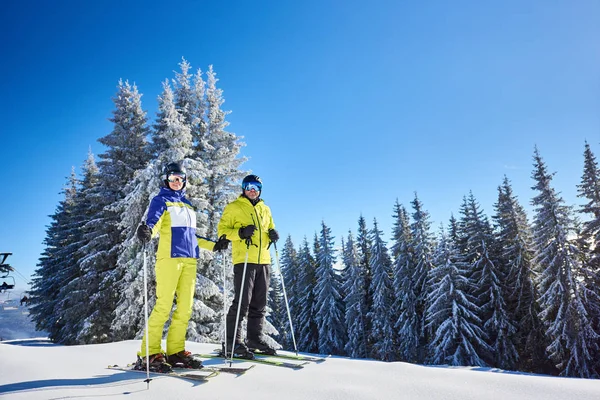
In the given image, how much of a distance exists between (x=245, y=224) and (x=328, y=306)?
30708 millimetres

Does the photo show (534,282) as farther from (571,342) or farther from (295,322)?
(295,322)

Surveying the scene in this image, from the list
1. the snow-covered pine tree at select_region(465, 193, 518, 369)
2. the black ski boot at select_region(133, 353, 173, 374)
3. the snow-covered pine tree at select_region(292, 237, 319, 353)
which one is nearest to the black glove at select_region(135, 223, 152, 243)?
the black ski boot at select_region(133, 353, 173, 374)

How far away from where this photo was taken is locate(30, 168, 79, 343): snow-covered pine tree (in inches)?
801

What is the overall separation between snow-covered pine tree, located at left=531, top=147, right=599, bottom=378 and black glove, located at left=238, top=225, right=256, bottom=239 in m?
22.8

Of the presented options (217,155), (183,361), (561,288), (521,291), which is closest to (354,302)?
(521,291)

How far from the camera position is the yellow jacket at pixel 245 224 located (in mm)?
5074

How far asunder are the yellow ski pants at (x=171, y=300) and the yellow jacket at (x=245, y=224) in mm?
747

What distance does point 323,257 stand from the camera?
34.5 m

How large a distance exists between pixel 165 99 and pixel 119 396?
14252 millimetres

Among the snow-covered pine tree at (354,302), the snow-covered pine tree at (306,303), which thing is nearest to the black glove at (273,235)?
the snow-covered pine tree at (354,302)

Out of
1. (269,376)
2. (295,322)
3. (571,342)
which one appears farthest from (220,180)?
(295,322)

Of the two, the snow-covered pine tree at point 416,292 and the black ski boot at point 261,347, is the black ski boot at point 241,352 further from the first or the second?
the snow-covered pine tree at point 416,292

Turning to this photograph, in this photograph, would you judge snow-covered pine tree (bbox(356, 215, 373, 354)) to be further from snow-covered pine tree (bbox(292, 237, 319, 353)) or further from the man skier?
the man skier

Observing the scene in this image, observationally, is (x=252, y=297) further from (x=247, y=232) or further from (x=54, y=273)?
(x=54, y=273)
